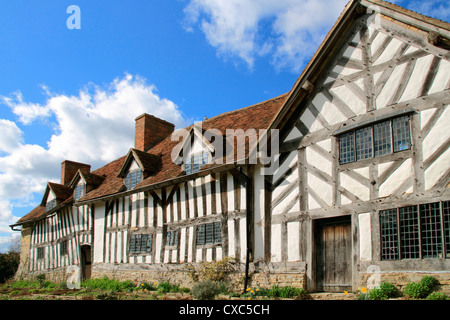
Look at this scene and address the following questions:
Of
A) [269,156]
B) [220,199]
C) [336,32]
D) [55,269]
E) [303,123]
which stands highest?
[336,32]

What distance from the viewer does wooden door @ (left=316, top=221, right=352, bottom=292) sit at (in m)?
9.90

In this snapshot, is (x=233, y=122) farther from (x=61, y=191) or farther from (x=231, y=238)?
(x=61, y=191)

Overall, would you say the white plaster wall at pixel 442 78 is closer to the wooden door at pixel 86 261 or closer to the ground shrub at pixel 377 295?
the ground shrub at pixel 377 295

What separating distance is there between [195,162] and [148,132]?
21.6 feet

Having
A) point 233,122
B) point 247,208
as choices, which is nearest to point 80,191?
point 233,122

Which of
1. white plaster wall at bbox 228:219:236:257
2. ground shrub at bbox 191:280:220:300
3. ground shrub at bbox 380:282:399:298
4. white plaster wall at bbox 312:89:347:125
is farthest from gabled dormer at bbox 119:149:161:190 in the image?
ground shrub at bbox 380:282:399:298

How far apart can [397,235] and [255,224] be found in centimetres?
392

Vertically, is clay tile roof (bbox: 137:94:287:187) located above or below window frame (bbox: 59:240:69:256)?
above

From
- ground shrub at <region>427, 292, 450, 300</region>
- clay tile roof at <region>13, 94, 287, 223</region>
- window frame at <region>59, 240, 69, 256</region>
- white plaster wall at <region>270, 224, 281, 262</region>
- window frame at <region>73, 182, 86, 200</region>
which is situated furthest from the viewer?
window frame at <region>59, 240, 69, 256</region>

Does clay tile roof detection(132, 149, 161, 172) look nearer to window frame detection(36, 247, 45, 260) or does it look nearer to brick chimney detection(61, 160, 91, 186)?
brick chimney detection(61, 160, 91, 186)

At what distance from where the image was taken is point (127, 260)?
16172mm

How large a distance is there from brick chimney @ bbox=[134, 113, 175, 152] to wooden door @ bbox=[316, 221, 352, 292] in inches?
439
